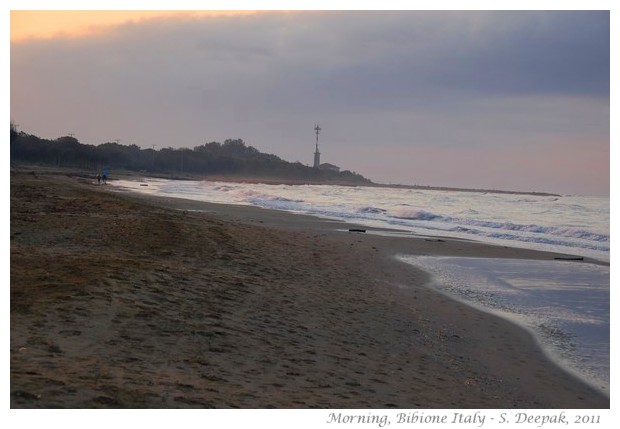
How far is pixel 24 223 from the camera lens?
1530cm

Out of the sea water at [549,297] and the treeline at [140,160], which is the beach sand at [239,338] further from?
the treeline at [140,160]

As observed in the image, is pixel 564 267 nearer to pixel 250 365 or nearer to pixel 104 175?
pixel 250 365

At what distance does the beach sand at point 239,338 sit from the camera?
18.9ft

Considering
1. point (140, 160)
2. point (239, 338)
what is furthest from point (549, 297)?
point (140, 160)

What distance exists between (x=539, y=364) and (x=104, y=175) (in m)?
57.1

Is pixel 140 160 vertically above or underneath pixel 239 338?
above

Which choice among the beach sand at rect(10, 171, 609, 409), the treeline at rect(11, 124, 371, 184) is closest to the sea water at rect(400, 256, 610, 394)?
the beach sand at rect(10, 171, 609, 409)

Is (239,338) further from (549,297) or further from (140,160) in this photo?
(140,160)

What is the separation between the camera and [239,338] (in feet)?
25.3

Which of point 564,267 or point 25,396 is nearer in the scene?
point 25,396

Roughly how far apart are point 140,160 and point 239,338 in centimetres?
16731

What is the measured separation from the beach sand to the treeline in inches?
3614

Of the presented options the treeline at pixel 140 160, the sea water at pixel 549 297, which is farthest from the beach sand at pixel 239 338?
the treeline at pixel 140 160

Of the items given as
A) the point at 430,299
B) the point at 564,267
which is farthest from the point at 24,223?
the point at 564,267
